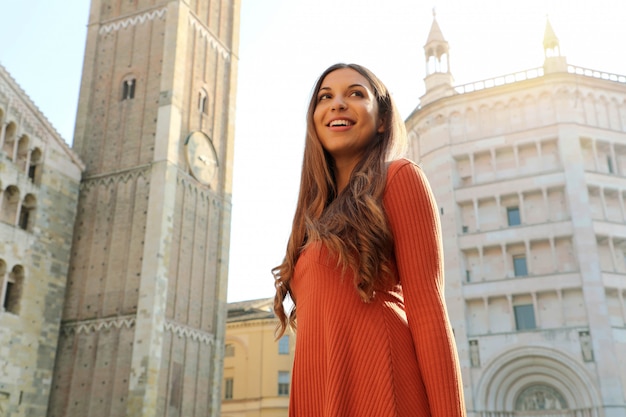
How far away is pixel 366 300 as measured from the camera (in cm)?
206

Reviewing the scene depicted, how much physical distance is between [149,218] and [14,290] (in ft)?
18.6

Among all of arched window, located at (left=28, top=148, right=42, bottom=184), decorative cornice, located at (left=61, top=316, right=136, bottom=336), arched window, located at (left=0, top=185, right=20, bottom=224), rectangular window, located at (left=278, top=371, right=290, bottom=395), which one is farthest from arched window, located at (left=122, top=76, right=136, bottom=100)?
rectangular window, located at (left=278, top=371, right=290, bottom=395)

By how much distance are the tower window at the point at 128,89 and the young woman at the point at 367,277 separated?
28.3m

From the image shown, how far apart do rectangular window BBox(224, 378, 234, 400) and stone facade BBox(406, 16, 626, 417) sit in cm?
1628

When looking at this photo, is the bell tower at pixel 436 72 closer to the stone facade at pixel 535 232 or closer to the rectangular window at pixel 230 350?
the stone facade at pixel 535 232

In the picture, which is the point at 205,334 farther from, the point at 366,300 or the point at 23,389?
the point at 366,300

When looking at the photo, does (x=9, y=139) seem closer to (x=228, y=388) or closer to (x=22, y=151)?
(x=22, y=151)

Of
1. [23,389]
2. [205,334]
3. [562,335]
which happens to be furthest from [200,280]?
[562,335]

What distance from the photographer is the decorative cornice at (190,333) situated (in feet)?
84.9

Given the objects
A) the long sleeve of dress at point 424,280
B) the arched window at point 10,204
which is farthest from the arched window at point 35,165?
the long sleeve of dress at point 424,280

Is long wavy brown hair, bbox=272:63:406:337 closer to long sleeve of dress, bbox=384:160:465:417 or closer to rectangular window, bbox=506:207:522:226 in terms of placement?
long sleeve of dress, bbox=384:160:465:417

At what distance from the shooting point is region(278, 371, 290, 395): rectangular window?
38.7 metres

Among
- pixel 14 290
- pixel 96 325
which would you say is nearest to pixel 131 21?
pixel 14 290

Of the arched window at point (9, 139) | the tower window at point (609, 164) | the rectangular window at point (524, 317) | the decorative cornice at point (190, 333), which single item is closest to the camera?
the arched window at point (9, 139)
